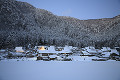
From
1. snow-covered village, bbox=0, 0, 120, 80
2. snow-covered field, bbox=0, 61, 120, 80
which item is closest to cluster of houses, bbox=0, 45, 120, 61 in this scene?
snow-covered village, bbox=0, 0, 120, 80

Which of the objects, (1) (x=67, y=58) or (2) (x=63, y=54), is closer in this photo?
(1) (x=67, y=58)

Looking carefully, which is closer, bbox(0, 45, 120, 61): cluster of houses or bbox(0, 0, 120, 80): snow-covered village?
bbox(0, 0, 120, 80): snow-covered village

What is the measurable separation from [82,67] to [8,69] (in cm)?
92

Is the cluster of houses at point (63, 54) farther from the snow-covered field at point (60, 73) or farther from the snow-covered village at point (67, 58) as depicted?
the snow-covered field at point (60, 73)

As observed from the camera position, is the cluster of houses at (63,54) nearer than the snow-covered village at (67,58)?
No

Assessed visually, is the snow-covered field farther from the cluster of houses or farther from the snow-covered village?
the cluster of houses

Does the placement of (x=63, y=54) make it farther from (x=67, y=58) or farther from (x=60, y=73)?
(x=60, y=73)

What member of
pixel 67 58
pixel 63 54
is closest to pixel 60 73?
pixel 67 58

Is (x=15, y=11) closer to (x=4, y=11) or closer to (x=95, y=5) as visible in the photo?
(x=4, y=11)

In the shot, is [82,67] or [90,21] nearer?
[82,67]

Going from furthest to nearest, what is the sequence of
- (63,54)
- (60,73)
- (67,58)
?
(63,54) → (67,58) → (60,73)

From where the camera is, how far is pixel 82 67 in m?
1.32

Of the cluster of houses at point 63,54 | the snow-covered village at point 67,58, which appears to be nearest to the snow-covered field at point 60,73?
the snow-covered village at point 67,58

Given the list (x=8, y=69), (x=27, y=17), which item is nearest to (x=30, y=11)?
(x=27, y=17)
